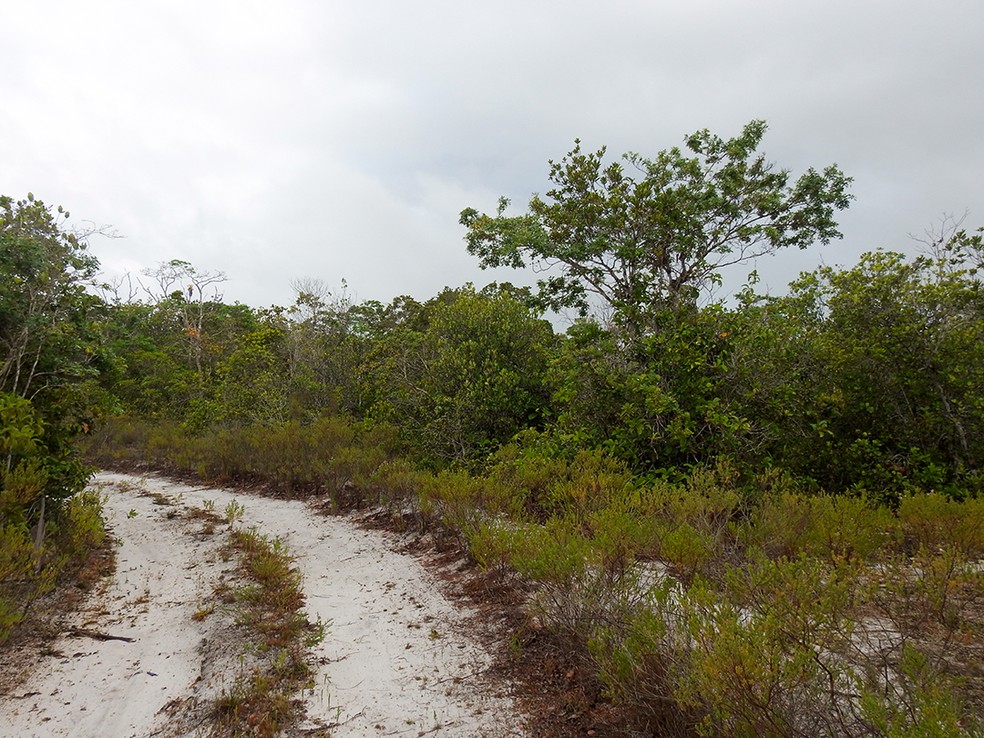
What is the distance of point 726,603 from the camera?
2.66m

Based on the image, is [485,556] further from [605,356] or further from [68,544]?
[68,544]

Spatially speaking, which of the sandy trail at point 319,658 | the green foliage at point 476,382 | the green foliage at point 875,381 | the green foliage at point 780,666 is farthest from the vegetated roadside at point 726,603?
the green foliage at point 476,382

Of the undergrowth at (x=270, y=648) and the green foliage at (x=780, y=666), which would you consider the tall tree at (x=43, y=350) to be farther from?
the green foliage at (x=780, y=666)

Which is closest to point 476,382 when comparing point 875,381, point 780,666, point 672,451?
point 672,451

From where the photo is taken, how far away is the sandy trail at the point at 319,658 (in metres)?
3.83

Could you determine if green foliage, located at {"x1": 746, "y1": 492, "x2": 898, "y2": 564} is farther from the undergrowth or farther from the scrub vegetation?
the undergrowth

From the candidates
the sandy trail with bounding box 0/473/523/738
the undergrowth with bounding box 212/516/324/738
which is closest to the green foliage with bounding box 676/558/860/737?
the sandy trail with bounding box 0/473/523/738

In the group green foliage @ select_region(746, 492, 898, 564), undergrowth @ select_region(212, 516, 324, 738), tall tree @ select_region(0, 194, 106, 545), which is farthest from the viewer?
tall tree @ select_region(0, 194, 106, 545)

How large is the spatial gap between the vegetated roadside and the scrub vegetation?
0.07 feet

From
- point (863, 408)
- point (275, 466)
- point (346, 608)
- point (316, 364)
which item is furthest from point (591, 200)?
point (316, 364)

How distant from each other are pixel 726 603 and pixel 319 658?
367 centimetres

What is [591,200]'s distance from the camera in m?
10.1

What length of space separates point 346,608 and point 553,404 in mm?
6353

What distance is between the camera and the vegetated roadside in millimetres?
2189
